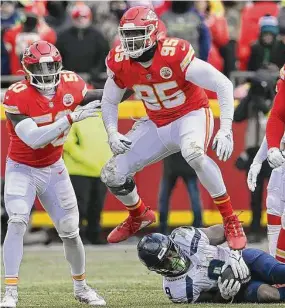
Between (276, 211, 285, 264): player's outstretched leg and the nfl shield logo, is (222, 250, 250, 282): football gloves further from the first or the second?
the nfl shield logo

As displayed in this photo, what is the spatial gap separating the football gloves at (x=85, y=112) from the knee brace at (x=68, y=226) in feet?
2.46

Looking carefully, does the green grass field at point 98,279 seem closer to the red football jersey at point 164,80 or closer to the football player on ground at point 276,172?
the football player on ground at point 276,172

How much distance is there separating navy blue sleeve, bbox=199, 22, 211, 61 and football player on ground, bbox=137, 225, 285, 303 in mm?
5299

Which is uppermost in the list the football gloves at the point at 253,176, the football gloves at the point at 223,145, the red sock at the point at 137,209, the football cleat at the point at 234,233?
the football gloves at the point at 223,145

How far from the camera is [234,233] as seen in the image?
852cm

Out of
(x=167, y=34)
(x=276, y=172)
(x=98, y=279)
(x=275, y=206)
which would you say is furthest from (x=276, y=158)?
(x=167, y=34)

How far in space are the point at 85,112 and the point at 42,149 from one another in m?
0.52

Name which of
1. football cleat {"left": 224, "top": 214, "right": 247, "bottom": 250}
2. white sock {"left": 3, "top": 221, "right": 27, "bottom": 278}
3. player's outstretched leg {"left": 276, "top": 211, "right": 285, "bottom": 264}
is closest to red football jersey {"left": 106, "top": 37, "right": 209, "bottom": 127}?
football cleat {"left": 224, "top": 214, "right": 247, "bottom": 250}

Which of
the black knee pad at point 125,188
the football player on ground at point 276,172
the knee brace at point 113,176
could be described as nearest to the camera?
the football player on ground at point 276,172

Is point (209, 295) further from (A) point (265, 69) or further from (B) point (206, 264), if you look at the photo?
(A) point (265, 69)

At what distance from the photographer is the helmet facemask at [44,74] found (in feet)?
28.0

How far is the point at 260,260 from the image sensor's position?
8195 mm

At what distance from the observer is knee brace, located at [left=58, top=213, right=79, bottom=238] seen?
28.5ft

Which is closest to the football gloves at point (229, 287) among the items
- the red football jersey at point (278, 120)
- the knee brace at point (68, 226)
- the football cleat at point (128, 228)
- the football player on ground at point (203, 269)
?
the football player on ground at point (203, 269)
